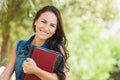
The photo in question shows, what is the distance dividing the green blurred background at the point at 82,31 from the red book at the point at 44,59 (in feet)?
2.02

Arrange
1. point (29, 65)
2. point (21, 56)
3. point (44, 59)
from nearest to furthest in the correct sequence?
point (29, 65) < point (44, 59) < point (21, 56)

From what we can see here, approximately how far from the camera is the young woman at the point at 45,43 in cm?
346

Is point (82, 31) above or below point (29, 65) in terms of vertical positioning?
below

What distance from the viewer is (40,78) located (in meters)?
→ 3.41

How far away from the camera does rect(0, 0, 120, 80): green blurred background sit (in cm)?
1087

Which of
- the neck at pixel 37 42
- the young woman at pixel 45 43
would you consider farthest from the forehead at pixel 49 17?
the neck at pixel 37 42

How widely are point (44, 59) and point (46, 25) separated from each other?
26 centimetres

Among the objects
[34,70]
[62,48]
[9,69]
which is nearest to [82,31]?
[9,69]

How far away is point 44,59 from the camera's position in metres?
3.46

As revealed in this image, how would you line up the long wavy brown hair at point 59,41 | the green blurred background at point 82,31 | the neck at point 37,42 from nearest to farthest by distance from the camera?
the long wavy brown hair at point 59,41 < the neck at point 37,42 < the green blurred background at point 82,31

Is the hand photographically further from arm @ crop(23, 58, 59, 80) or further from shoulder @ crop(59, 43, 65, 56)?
shoulder @ crop(59, 43, 65, 56)

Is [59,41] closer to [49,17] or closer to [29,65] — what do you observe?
[49,17]

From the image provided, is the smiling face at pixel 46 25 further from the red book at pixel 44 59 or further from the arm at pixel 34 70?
the arm at pixel 34 70

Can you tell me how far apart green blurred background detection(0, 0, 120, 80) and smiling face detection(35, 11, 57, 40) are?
1.51 feet
